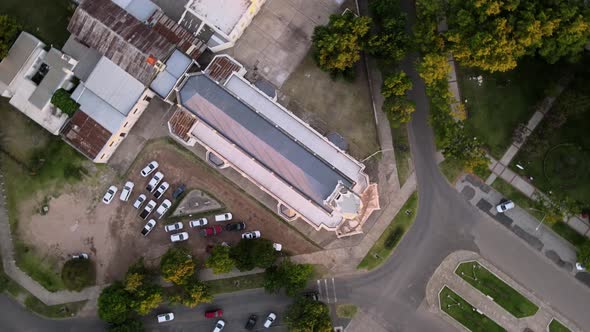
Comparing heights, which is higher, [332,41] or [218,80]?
[332,41]

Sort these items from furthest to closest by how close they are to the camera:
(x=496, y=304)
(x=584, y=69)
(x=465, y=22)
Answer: (x=496, y=304) < (x=584, y=69) < (x=465, y=22)

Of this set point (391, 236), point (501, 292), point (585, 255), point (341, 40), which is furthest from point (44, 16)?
point (585, 255)

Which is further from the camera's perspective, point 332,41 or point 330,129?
point 330,129

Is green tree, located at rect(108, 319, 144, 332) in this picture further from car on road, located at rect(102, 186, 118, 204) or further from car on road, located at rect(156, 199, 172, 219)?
car on road, located at rect(102, 186, 118, 204)

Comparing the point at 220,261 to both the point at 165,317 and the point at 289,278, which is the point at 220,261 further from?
the point at 165,317

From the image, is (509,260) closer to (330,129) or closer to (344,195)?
(344,195)

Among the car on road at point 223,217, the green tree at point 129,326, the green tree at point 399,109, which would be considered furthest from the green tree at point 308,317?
the green tree at point 399,109

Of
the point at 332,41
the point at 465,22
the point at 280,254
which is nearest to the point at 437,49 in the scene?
the point at 465,22
